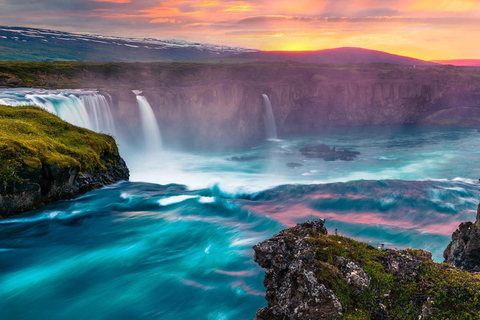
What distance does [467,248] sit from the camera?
10906 millimetres

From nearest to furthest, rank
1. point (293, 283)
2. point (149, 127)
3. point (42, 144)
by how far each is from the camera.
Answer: point (293, 283), point (42, 144), point (149, 127)

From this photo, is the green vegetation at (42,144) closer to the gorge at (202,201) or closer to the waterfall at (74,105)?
the gorge at (202,201)

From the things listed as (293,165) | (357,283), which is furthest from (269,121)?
(357,283)

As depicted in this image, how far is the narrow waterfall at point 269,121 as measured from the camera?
7288cm

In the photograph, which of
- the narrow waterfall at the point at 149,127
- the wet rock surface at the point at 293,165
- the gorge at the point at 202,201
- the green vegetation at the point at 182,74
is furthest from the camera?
the green vegetation at the point at 182,74

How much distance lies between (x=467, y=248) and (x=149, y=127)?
171 ft

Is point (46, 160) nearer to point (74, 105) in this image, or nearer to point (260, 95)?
point (74, 105)

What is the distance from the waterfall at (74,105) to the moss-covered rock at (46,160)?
1106 cm

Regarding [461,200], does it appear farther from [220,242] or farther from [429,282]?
[429,282]

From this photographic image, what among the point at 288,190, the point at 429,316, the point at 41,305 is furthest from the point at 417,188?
the point at 41,305

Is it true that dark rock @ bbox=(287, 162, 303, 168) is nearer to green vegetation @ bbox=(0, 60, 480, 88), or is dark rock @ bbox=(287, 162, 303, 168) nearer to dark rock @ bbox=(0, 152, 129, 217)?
dark rock @ bbox=(0, 152, 129, 217)

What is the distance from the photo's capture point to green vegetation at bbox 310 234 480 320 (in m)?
7.01

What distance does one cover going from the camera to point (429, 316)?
7.03 metres

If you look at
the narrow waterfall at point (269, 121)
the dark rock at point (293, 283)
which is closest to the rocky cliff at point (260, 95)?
the narrow waterfall at point (269, 121)
